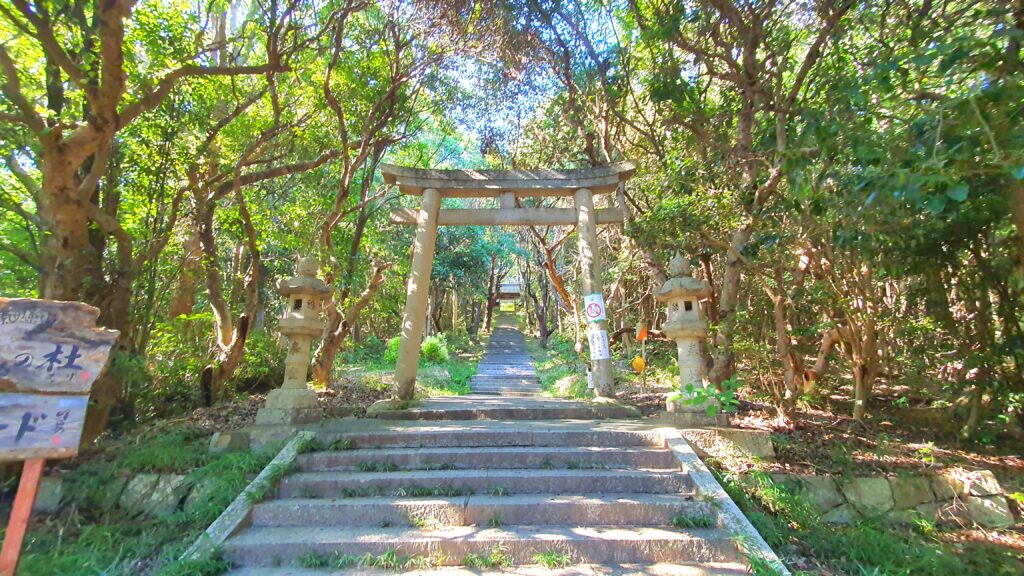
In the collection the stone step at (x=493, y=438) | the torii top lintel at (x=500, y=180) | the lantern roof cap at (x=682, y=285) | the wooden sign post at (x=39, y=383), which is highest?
the torii top lintel at (x=500, y=180)

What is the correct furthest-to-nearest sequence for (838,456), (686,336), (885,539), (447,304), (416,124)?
(447,304) < (416,124) < (686,336) < (838,456) < (885,539)

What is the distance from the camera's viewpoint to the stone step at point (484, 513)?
3828mm

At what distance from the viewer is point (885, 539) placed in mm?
3830

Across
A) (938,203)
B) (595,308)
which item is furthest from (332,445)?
(938,203)

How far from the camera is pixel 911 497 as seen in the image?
4.90 meters

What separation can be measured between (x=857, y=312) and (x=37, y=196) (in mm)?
9113

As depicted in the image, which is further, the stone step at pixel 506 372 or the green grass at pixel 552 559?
the stone step at pixel 506 372

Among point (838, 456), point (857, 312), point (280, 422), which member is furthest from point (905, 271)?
point (280, 422)

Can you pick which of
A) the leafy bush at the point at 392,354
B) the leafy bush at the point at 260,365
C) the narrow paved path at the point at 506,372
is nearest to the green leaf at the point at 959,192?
the narrow paved path at the point at 506,372

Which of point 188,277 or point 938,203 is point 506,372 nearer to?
point 188,277

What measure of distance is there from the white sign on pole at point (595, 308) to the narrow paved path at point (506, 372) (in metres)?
4.17

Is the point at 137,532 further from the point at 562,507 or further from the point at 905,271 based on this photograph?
the point at 905,271

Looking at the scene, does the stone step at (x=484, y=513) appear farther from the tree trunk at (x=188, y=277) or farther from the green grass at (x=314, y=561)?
the tree trunk at (x=188, y=277)

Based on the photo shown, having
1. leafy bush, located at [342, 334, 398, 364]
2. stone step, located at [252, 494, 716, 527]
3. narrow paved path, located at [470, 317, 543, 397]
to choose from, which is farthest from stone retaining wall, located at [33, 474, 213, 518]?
leafy bush, located at [342, 334, 398, 364]
